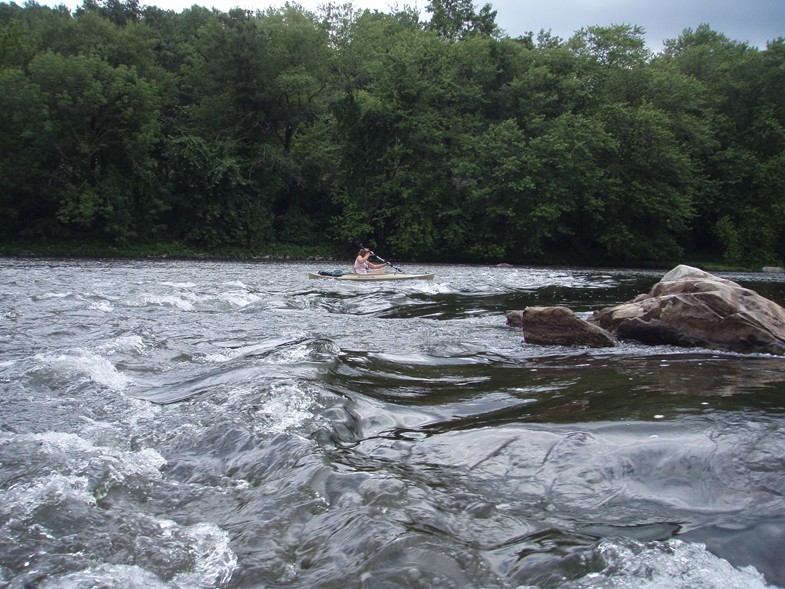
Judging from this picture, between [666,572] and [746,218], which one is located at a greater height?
[746,218]

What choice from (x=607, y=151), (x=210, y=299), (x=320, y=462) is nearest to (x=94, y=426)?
(x=320, y=462)

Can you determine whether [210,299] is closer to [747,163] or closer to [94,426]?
[94,426]

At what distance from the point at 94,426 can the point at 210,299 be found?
860 cm

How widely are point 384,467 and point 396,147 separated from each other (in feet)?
114

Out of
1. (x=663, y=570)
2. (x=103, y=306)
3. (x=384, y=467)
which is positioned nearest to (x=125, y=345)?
(x=103, y=306)

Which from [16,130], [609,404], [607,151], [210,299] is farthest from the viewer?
[607,151]

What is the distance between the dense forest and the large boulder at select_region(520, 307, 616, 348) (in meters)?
27.2

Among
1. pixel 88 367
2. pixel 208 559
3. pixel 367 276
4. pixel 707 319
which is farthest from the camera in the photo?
pixel 367 276

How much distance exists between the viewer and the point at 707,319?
8.52 metres

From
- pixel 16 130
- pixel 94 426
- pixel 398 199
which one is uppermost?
pixel 16 130

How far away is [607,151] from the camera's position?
124 ft

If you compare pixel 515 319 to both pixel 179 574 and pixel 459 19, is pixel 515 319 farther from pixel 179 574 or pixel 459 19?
pixel 459 19

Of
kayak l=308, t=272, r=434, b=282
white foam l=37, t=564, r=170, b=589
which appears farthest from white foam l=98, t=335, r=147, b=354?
kayak l=308, t=272, r=434, b=282

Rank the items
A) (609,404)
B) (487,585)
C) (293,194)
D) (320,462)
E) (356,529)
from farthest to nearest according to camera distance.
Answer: (293,194) → (609,404) → (320,462) → (356,529) → (487,585)
